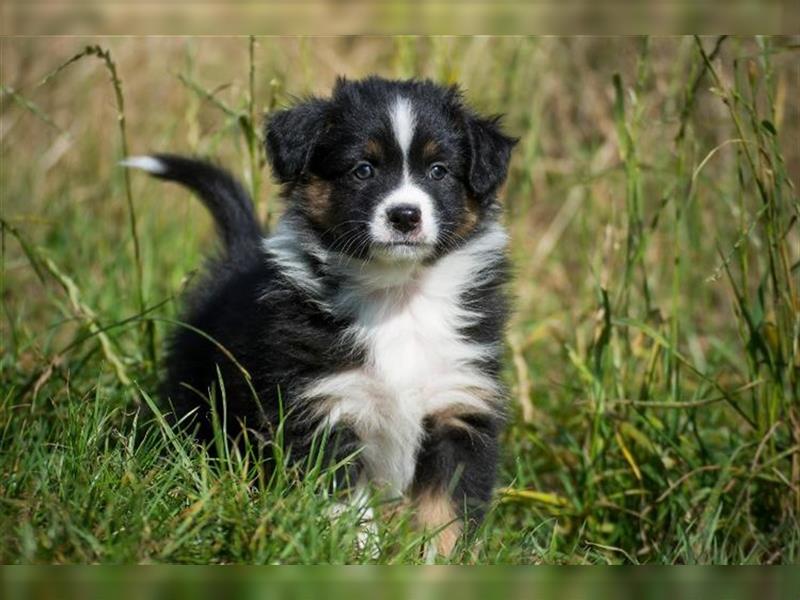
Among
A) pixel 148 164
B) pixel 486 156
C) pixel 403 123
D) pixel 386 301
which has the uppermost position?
pixel 403 123

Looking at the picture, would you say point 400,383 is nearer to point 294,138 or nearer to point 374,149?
point 374,149

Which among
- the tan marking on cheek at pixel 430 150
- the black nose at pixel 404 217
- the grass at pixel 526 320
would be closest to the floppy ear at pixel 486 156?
A: the tan marking on cheek at pixel 430 150

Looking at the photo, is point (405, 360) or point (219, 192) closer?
point (405, 360)

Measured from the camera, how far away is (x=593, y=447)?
4797 millimetres

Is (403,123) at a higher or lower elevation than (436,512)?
higher

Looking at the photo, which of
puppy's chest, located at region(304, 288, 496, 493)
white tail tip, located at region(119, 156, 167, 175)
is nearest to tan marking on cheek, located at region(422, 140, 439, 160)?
puppy's chest, located at region(304, 288, 496, 493)

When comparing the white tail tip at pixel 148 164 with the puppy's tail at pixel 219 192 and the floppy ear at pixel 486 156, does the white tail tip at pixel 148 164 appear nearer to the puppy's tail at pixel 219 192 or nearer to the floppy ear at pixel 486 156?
the puppy's tail at pixel 219 192

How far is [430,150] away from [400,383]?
821mm

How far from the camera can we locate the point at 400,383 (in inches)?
158

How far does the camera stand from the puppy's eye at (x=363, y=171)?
4094mm

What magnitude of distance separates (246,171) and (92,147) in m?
3.22

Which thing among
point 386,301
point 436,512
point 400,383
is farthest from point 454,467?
point 386,301

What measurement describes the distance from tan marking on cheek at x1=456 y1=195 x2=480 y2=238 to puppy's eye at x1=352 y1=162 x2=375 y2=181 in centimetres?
37

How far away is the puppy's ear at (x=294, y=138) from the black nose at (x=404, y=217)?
49cm
